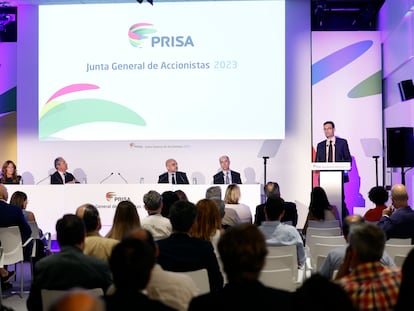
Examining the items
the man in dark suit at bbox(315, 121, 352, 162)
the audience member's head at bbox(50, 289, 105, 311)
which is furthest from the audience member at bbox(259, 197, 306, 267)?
the man in dark suit at bbox(315, 121, 352, 162)

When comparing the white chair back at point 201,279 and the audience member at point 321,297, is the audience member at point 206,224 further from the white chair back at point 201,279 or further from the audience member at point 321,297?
the audience member at point 321,297

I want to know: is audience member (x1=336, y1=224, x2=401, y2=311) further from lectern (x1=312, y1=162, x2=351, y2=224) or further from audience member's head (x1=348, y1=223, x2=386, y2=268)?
lectern (x1=312, y1=162, x2=351, y2=224)

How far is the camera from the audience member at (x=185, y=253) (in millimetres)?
3658

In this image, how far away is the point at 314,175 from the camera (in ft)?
37.3

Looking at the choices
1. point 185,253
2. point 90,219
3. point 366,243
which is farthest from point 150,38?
point 366,243

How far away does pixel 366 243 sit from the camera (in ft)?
8.82

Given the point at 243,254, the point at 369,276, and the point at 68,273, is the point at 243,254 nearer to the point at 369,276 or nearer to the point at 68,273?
the point at 369,276

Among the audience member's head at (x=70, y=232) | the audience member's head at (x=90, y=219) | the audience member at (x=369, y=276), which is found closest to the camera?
the audience member at (x=369, y=276)

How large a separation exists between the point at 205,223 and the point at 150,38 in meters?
6.97

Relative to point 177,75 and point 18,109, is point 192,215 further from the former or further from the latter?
point 18,109

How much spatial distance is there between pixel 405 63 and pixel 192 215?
23.8 feet

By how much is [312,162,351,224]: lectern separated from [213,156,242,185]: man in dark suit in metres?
1.93

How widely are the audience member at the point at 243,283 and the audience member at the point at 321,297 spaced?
36 centimetres

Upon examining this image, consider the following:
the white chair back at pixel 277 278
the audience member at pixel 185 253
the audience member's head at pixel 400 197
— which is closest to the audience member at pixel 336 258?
the white chair back at pixel 277 278
